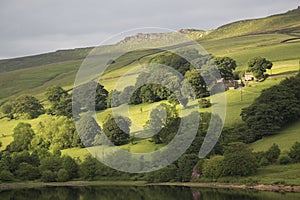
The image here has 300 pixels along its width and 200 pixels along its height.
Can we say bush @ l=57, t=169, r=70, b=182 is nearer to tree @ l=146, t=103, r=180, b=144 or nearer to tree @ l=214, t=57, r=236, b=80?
tree @ l=146, t=103, r=180, b=144

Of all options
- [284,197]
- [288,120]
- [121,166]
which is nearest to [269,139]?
[288,120]

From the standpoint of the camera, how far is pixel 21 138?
12344 centimetres

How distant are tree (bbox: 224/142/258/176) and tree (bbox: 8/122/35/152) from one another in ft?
195

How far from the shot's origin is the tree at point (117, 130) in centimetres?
10607

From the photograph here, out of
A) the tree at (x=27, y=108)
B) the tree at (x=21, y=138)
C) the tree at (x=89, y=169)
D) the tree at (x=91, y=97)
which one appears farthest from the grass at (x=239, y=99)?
the tree at (x=27, y=108)

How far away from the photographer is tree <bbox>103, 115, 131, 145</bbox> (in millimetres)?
106069

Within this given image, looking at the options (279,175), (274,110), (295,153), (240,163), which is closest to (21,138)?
(274,110)

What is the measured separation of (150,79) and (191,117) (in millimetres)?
44436

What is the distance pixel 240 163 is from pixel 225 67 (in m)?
61.4

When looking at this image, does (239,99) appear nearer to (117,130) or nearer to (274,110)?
(274,110)

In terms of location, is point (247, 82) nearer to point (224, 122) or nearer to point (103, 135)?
point (224, 122)

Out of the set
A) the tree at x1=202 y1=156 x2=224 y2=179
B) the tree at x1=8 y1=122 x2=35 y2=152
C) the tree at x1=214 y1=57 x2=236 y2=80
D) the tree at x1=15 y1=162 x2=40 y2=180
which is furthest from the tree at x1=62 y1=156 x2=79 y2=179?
the tree at x1=214 y1=57 x2=236 y2=80

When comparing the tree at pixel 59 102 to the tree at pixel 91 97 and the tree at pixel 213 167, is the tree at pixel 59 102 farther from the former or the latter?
the tree at pixel 213 167

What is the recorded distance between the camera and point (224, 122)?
99.8 meters
